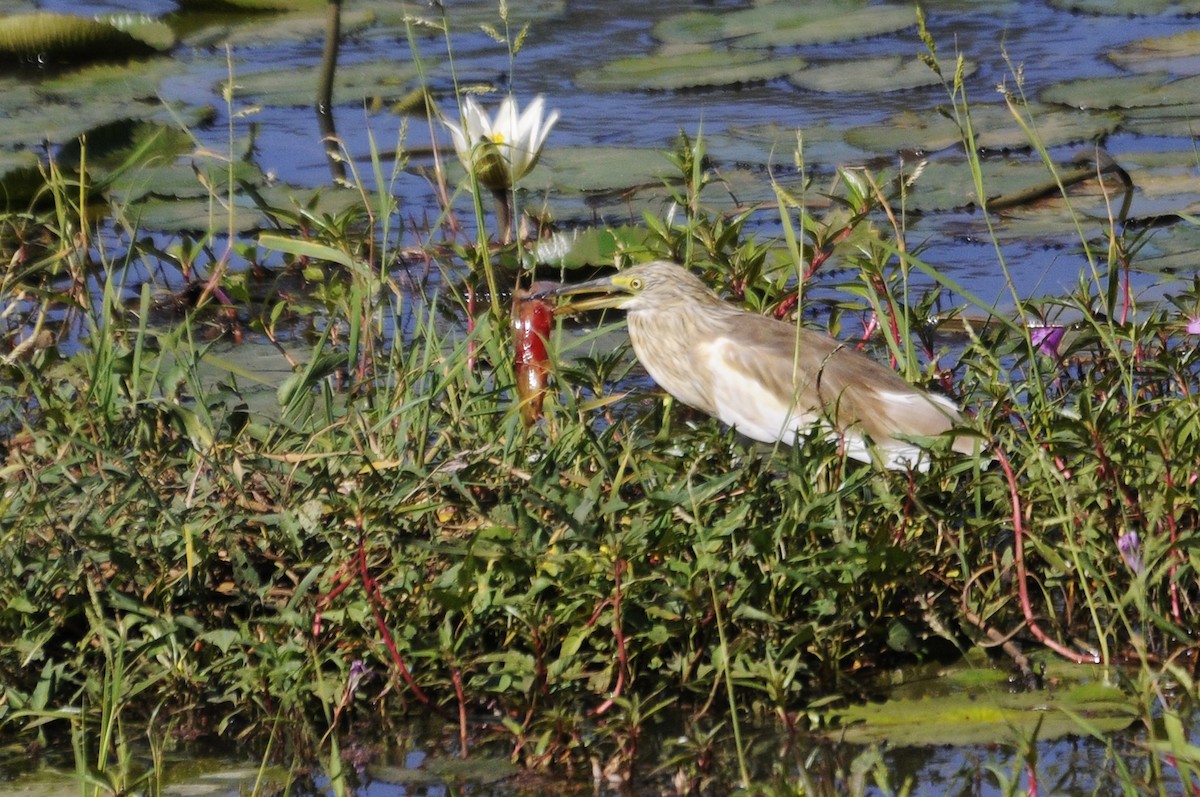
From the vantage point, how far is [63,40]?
8039mm

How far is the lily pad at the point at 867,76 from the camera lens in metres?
7.44

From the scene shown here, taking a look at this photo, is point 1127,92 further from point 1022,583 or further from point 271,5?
point 271,5

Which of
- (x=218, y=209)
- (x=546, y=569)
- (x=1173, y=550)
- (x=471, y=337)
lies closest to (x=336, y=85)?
(x=218, y=209)

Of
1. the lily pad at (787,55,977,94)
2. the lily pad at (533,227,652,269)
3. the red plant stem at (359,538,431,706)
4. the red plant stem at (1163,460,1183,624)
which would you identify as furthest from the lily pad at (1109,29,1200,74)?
the red plant stem at (359,538,431,706)

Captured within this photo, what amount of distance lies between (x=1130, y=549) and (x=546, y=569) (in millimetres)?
959

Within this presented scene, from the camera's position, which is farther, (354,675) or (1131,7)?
(1131,7)

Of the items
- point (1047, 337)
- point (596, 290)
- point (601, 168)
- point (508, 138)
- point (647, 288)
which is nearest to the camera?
point (1047, 337)

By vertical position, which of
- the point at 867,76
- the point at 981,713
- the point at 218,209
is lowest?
the point at 981,713

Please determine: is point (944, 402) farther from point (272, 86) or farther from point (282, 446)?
point (272, 86)

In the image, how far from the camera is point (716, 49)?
27.6 ft

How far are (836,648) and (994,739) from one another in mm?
339

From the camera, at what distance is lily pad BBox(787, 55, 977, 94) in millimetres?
7438

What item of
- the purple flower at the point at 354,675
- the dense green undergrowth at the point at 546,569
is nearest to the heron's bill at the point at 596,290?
the dense green undergrowth at the point at 546,569

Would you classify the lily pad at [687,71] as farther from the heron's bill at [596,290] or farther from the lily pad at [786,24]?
the heron's bill at [596,290]
